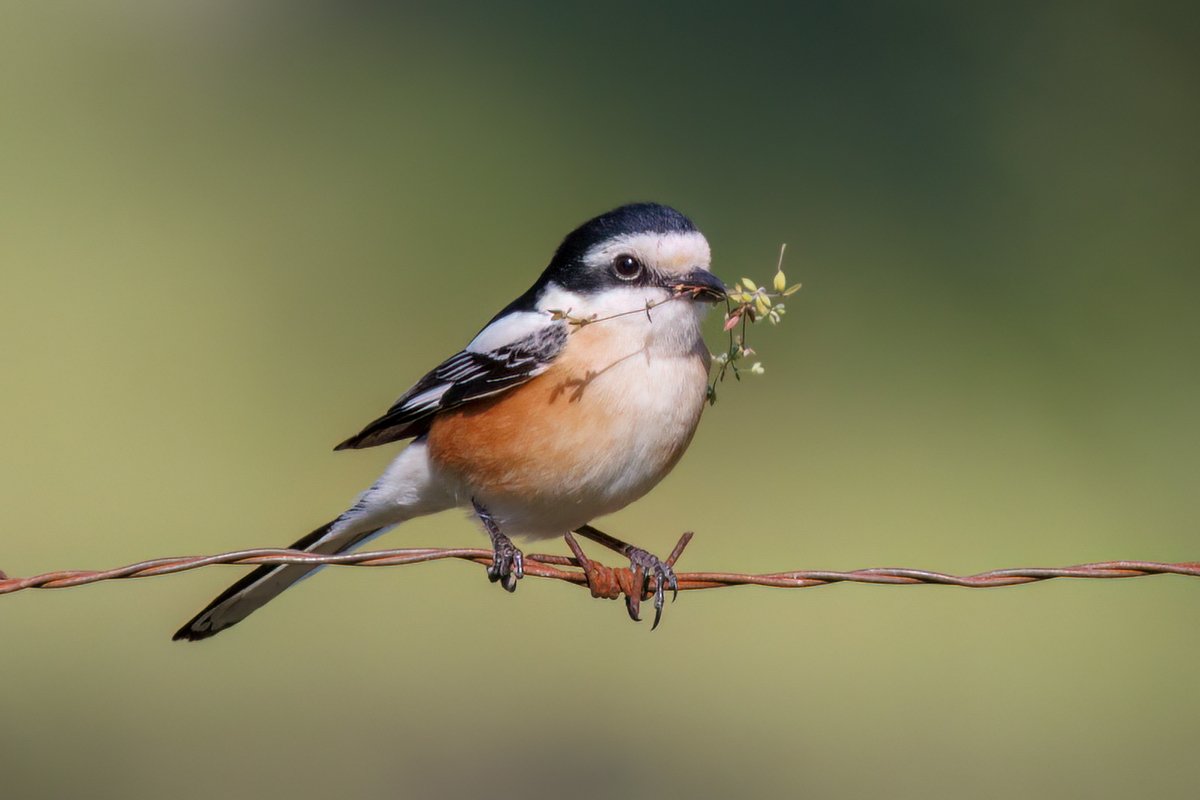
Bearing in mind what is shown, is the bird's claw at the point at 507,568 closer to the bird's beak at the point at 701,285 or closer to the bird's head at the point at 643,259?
the bird's head at the point at 643,259

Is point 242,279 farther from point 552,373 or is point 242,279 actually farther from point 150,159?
point 552,373

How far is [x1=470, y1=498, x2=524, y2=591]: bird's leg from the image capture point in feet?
11.8

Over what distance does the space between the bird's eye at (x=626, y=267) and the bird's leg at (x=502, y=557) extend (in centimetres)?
73

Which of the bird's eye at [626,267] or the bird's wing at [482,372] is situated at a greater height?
the bird's eye at [626,267]

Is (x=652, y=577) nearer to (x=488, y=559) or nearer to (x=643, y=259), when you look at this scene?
(x=488, y=559)

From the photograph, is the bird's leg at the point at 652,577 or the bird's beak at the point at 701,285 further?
the bird's beak at the point at 701,285

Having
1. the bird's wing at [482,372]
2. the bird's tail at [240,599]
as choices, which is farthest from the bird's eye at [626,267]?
the bird's tail at [240,599]

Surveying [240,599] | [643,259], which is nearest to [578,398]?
[643,259]

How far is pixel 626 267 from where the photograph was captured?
12.1 ft

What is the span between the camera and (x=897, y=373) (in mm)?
7852

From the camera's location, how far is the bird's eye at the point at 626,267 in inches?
145

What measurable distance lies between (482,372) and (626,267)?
47 centimetres

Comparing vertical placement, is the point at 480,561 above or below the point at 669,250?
below

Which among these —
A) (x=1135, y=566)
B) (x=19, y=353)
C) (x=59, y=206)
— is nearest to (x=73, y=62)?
(x=59, y=206)
